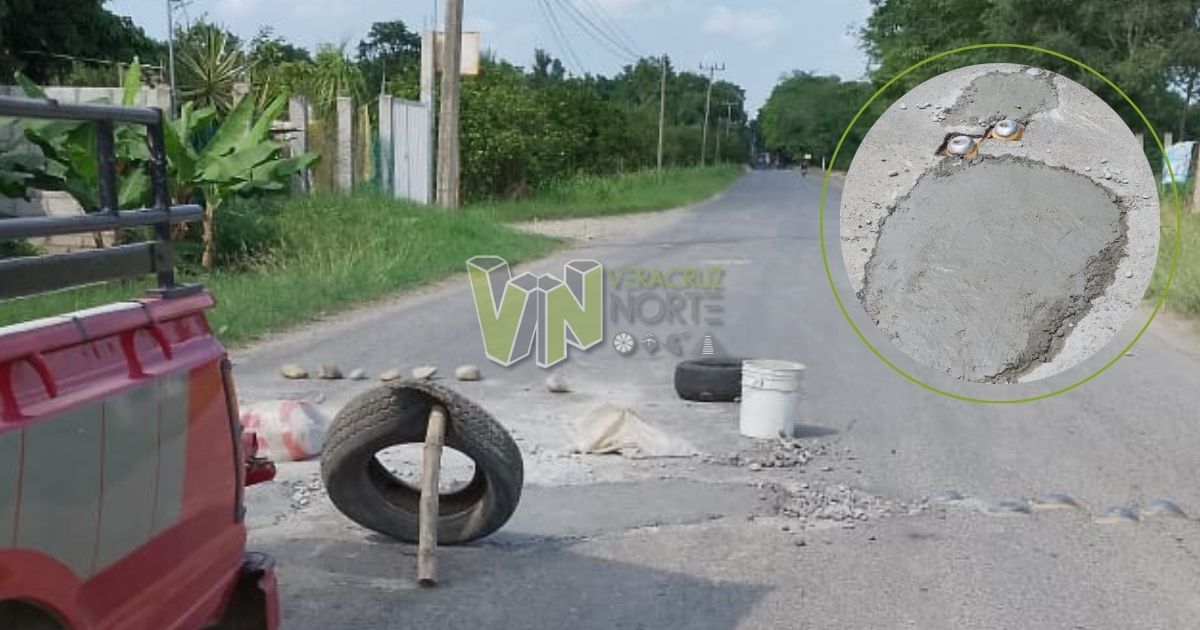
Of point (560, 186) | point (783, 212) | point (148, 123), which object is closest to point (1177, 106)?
point (783, 212)

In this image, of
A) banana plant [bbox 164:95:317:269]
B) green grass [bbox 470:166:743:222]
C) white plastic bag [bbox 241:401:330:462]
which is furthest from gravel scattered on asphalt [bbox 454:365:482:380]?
green grass [bbox 470:166:743:222]

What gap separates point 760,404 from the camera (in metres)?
6.77

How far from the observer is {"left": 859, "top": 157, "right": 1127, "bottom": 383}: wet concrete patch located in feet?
21.7

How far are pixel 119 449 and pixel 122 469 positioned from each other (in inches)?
1.8

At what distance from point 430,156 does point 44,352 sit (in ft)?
75.4

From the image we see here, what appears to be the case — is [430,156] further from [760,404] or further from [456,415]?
[456,415]

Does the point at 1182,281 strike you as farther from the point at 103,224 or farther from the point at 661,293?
the point at 103,224

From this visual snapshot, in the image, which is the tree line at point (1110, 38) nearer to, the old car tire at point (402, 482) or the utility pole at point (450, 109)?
the utility pole at point (450, 109)

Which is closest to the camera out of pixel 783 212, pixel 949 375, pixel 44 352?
pixel 44 352

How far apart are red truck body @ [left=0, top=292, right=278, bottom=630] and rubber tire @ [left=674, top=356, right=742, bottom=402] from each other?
477 centimetres

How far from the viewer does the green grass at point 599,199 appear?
29.1 m

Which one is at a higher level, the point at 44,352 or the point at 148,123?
the point at 148,123

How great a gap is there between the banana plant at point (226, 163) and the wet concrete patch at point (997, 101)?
374 inches

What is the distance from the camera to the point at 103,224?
2.68 meters
